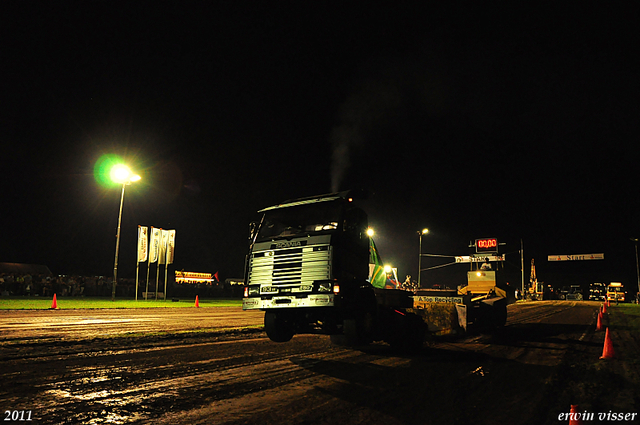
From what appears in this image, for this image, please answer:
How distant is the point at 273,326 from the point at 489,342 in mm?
7165

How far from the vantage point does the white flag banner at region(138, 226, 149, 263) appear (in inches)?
1404

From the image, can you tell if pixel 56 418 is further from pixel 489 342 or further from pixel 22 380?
pixel 489 342

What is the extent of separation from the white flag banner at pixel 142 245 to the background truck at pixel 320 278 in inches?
1133

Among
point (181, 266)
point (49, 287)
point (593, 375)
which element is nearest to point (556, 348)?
point (593, 375)

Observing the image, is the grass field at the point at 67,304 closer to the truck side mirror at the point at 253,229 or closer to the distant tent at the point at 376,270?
the truck side mirror at the point at 253,229

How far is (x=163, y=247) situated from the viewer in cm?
3709

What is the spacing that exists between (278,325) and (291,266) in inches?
65.3

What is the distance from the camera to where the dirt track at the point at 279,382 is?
5.03 m

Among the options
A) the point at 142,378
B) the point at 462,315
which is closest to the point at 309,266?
the point at 142,378

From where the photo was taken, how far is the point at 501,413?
5312 mm

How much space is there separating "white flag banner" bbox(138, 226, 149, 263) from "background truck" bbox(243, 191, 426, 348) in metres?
28.8

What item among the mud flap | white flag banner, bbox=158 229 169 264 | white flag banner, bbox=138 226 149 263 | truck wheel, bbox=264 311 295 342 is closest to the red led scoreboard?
white flag banner, bbox=158 229 169 264

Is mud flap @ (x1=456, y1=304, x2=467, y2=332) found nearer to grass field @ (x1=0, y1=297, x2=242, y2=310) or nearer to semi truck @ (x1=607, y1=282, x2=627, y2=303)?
grass field @ (x1=0, y1=297, x2=242, y2=310)

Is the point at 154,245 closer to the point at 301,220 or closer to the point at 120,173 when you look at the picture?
the point at 120,173
